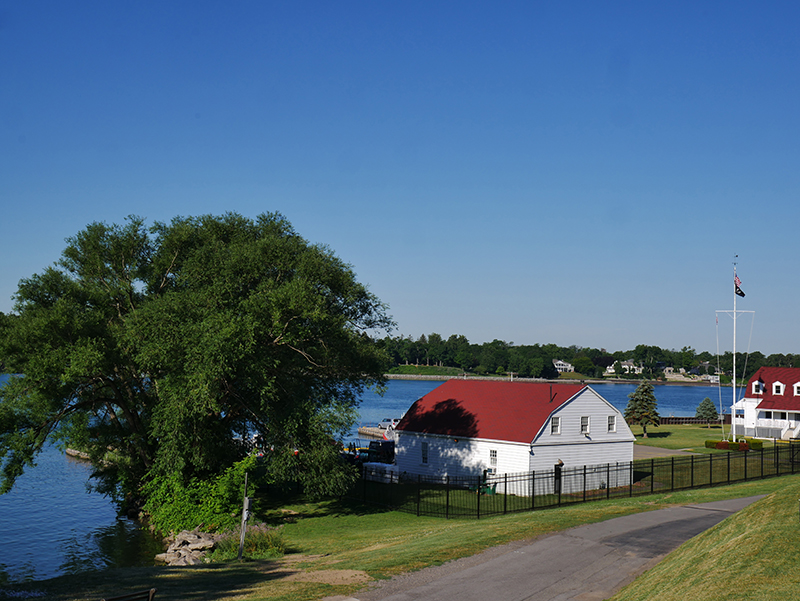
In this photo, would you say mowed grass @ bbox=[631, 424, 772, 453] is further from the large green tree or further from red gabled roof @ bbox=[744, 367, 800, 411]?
the large green tree

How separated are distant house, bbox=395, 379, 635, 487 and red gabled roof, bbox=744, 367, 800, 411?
3703 centimetres

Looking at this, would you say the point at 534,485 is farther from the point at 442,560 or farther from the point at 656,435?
the point at 656,435

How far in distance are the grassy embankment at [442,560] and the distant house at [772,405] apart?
45697 mm

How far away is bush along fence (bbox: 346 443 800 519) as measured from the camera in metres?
32.3

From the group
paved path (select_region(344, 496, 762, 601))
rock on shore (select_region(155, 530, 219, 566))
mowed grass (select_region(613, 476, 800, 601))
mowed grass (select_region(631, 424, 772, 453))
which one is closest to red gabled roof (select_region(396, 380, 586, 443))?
paved path (select_region(344, 496, 762, 601))

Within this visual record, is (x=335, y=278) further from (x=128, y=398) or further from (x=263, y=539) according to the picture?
(x=263, y=539)

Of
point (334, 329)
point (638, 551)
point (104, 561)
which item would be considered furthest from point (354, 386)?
point (638, 551)

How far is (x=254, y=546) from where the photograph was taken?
23.0 m

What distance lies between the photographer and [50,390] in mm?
31891

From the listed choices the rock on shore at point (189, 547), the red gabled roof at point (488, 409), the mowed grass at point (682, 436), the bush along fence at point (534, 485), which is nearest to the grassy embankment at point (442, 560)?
the rock on shore at point (189, 547)

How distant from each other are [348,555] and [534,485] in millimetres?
15073

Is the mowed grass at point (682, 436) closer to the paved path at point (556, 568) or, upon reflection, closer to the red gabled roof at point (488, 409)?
the red gabled roof at point (488, 409)

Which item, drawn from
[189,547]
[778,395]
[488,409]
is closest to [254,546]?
[189,547]

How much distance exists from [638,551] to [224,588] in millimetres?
11134
